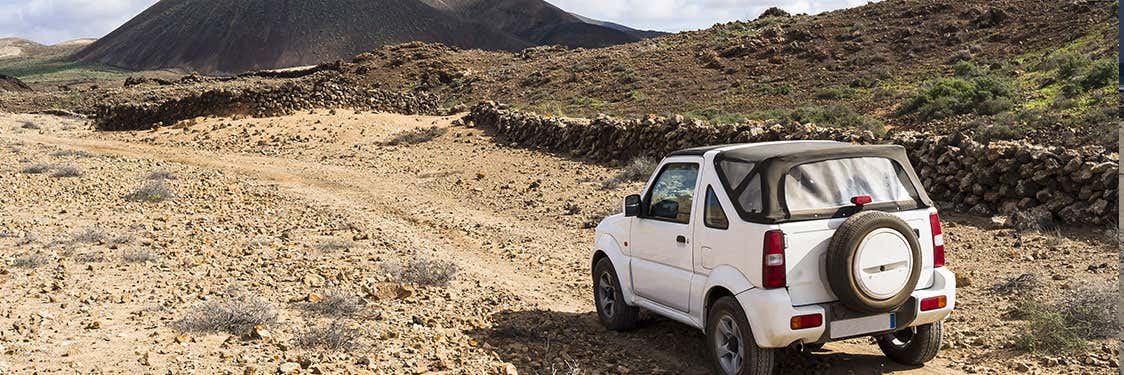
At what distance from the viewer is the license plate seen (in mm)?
5730

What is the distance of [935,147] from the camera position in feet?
43.9

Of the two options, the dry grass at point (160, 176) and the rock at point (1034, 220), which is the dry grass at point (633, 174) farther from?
the dry grass at point (160, 176)

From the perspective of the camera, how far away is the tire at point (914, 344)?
6.41m

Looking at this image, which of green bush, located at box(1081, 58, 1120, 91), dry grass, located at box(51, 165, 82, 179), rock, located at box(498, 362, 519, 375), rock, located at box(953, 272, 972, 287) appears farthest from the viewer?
green bush, located at box(1081, 58, 1120, 91)

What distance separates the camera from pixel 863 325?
5801 millimetres

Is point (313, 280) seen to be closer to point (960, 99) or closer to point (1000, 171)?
point (1000, 171)

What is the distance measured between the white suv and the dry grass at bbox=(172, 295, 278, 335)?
3.30 m

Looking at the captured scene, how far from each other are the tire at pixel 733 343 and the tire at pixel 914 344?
51.6 inches

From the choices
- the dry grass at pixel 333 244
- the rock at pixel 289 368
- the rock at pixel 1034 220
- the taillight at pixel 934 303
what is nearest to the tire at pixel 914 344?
the taillight at pixel 934 303

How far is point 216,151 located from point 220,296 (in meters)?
17.5

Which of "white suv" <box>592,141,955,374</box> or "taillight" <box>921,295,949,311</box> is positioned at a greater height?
"white suv" <box>592,141,955,374</box>

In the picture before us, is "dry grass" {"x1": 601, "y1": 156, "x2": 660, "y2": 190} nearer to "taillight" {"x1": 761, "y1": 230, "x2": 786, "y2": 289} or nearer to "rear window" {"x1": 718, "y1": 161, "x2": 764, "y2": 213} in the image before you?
"rear window" {"x1": 718, "y1": 161, "x2": 764, "y2": 213}

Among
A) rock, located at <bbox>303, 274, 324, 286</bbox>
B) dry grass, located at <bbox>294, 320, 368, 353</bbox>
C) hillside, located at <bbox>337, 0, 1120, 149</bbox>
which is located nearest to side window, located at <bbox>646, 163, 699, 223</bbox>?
dry grass, located at <bbox>294, 320, 368, 353</bbox>

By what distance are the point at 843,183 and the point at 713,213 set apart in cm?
88
